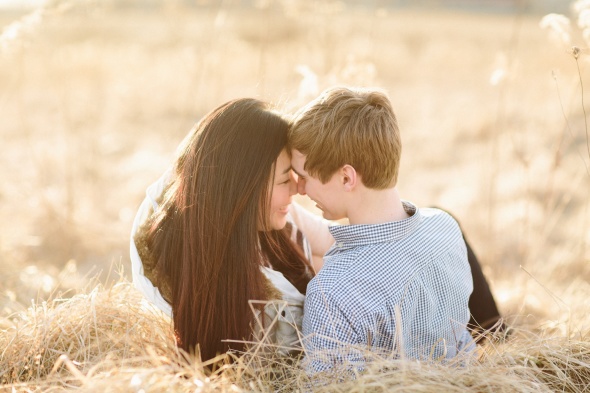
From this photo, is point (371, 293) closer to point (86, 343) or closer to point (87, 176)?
point (86, 343)

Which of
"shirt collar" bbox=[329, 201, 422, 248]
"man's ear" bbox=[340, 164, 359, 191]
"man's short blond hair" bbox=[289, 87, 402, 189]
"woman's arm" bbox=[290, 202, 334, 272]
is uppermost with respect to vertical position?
"man's short blond hair" bbox=[289, 87, 402, 189]

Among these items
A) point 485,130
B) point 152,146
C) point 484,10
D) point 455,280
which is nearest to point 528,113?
point 485,130

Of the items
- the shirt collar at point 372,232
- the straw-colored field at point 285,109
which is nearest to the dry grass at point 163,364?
the straw-colored field at point 285,109

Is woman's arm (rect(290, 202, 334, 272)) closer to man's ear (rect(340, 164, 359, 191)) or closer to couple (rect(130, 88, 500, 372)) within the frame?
couple (rect(130, 88, 500, 372))

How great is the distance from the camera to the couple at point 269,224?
1.98 metres

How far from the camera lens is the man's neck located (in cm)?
207

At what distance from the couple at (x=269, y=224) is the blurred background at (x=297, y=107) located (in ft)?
0.84

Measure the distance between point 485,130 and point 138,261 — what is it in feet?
15.9

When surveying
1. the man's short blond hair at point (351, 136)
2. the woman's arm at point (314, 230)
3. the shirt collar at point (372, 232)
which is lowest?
the woman's arm at point (314, 230)

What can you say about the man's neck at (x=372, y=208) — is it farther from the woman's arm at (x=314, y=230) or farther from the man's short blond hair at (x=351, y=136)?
the woman's arm at (x=314, y=230)

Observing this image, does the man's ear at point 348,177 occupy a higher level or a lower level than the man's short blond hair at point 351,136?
lower

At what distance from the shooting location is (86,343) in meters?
2.14

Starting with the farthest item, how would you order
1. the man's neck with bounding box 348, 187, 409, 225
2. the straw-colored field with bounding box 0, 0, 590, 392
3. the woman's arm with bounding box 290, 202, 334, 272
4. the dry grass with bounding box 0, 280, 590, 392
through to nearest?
1. the woman's arm with bounding box 290, 202, 334, 272
2. the man's neck with bounding box 348, 187, 409, 225
3. the straw-colored field with bounding box 0, 0, 590, 392
4. the dry grass with bounding box 0, 280, 590, 392

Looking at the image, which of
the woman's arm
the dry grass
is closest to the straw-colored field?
the dry grass
